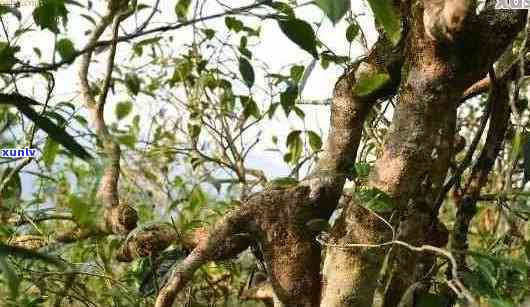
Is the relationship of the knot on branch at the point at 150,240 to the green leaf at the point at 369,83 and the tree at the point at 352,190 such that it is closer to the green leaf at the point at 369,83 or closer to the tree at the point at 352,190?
the tree at the point at 352,190

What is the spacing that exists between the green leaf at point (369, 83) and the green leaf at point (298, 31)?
0.34 feet

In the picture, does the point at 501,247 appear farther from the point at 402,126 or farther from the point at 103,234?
the point at 103,234

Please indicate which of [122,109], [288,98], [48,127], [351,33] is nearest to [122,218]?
[122,109]

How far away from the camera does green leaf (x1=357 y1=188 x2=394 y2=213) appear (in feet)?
2.50

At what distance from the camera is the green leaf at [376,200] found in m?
0.76

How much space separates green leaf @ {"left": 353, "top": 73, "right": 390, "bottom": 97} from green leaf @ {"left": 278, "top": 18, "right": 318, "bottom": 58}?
102 millimetres

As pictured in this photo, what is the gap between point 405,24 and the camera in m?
0.85

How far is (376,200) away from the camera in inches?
30.1

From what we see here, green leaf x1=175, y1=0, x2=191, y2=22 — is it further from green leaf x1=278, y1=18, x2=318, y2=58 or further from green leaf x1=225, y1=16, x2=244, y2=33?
green leaf x1=278, y1=18, x2=318, y2=58

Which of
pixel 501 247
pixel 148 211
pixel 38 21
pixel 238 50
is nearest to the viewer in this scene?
pixel 38 21

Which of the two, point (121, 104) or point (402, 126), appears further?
point (121, 104)

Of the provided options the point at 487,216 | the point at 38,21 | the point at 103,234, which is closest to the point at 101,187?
the point at 103,234

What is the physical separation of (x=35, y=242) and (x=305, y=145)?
0.60 m

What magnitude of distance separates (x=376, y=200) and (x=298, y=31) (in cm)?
19
